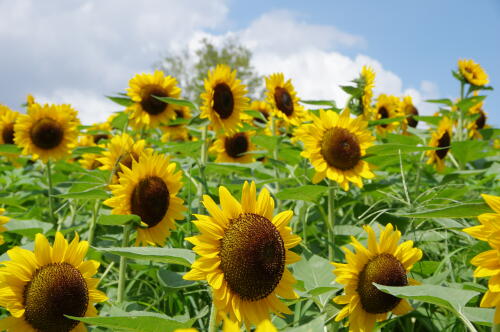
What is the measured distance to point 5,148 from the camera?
9.84ft

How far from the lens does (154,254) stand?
0.99m

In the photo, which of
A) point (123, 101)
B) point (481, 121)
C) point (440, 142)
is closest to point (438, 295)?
point (440, 142)

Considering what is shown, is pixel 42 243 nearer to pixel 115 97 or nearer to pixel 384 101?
pixel 115 97

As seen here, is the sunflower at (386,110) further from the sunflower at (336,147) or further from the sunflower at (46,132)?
the sunflower at (46,132)

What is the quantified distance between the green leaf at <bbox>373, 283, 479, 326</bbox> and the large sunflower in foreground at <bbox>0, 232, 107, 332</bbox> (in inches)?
33.0

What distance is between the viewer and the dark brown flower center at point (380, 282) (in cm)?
136

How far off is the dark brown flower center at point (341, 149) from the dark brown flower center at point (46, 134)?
188 centimetres

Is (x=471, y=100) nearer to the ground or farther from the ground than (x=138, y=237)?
farther from the ground

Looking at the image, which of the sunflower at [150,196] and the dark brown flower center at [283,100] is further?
the dark brown flower center at [283,100]

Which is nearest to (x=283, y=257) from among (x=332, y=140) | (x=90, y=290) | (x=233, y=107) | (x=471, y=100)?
(x=90, y=290)

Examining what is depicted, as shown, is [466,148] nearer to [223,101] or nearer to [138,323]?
[223,101]

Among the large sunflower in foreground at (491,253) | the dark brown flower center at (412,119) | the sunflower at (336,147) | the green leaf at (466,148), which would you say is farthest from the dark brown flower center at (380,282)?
the dark brown flower center at (412,119)

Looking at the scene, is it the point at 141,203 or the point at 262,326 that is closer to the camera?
the point at 262,326

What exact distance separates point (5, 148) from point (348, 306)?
2.50 metres
